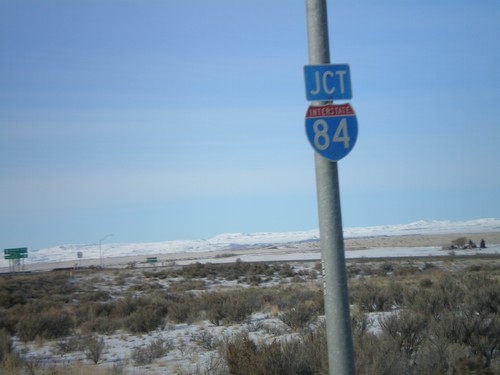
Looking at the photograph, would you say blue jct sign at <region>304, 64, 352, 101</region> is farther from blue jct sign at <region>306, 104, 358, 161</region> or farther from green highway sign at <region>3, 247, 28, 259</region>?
green highway sign at <region>3, 247, 28, 259</region>

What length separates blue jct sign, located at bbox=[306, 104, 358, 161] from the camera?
4555mm

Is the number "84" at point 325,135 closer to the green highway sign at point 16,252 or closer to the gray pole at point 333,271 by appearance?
the gray pole at point 333,271

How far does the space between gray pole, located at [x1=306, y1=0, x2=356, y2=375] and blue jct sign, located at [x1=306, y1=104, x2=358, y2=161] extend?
0.29 ft

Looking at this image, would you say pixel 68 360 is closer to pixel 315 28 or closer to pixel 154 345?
pixel 154 345

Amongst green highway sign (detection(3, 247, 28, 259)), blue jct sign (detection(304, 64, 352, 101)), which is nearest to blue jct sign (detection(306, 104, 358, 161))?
blue jct sign (detection(304, 64, 352, 101))

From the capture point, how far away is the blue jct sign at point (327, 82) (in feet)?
15.1

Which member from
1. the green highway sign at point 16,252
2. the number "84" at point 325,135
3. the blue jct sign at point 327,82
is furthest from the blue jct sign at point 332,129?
the green highway sign at point 16,252

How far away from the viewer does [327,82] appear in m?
4.66

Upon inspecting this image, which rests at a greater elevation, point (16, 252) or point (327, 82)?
point (327, 82)

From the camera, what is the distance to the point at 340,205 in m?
4.52

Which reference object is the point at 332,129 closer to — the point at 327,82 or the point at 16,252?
the point at 327,82

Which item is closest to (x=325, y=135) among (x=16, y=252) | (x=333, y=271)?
(x=333, y=271)

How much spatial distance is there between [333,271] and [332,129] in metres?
1.34

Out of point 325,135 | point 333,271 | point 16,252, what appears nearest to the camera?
point 333,271
